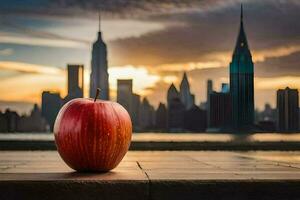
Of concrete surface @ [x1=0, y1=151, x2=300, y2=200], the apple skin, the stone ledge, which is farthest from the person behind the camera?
the stone ledge

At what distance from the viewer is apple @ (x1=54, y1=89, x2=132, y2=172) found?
4.92 meters

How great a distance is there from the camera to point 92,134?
16.1 feet

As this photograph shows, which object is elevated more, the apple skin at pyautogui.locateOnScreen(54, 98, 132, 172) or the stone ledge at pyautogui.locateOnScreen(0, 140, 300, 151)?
the apple skin at pyautogui.locateOnScreen(54, 98, 132, 172)

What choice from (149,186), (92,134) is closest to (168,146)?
(92,134)

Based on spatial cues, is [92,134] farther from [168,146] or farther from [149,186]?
[168,146]

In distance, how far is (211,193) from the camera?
4320 millimetres

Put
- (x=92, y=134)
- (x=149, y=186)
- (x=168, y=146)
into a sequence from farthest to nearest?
(x=168, y=146), (x=92, y=134), (x=149, y=186)

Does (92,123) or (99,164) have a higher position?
(92,123)

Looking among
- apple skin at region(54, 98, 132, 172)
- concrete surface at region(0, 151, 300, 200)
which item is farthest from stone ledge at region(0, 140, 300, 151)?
concrete surface at region(0, 151, 300, 200)

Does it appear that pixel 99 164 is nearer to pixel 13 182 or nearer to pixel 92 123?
pixel 92 123

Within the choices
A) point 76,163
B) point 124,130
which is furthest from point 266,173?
point 76,163

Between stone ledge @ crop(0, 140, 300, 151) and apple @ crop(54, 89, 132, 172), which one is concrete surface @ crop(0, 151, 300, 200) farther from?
stone ledge @ crop(0, 140, 300, 151)

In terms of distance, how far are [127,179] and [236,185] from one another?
760 mm

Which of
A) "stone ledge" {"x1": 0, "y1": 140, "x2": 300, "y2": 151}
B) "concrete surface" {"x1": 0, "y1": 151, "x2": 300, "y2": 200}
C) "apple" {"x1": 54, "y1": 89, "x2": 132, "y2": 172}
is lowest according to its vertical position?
"stone ledge" {"x1": 0, "y1": 140, "x2": 300, "y2": 151}
